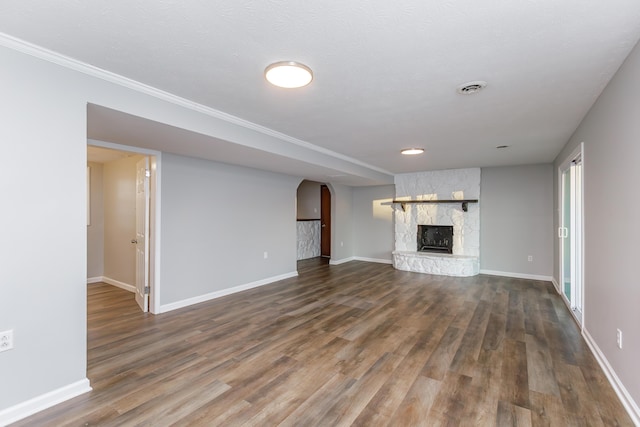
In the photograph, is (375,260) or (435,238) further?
(375,260)

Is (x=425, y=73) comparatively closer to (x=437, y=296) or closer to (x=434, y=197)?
(x=437, y=296)

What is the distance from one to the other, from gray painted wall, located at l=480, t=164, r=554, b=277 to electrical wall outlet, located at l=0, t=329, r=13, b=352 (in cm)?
706

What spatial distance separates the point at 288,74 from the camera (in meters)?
2.06

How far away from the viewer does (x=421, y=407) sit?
1979 mm

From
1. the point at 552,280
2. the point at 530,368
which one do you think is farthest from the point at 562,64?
the point at 552,280

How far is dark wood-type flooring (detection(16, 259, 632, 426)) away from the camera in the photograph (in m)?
1.90

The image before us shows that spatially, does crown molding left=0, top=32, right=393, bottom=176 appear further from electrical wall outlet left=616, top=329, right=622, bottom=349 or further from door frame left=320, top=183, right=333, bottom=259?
door frame left=320, top=183, right=333, bottom=259

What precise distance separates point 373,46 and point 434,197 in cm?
558

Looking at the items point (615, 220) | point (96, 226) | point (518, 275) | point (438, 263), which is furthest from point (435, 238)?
point (96, 226)

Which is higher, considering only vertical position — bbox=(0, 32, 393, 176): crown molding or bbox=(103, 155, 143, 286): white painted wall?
bbox=(0, 32, 393, 176): crown molding

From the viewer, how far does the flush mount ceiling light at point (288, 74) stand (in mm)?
1983

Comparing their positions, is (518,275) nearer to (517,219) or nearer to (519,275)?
(519,275)

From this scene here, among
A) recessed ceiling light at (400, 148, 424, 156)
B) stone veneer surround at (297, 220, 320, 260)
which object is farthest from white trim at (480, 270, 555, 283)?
stone veneer surround at (297, 220, 320, 260)

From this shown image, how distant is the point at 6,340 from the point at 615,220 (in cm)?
419
